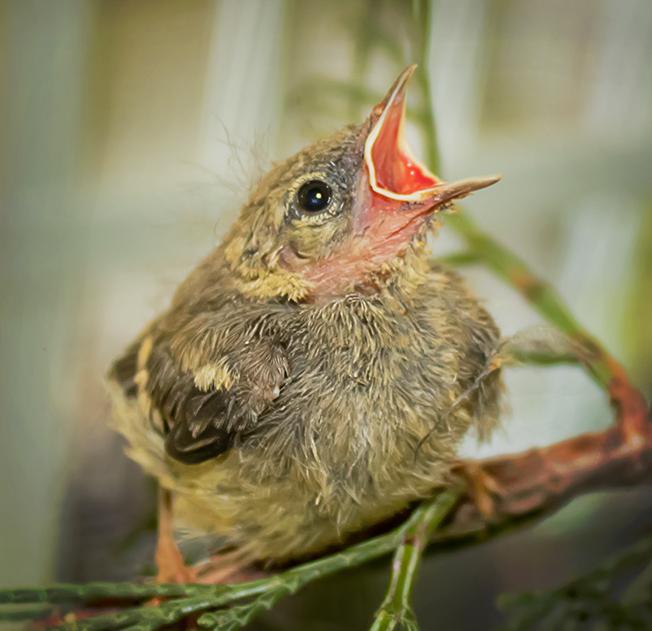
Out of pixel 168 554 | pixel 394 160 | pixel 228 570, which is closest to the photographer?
pixel 394 160

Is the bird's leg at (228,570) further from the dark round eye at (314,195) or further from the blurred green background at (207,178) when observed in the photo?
the dark round eye at (314,195)

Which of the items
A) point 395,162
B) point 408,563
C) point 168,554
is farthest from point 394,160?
point 168,554

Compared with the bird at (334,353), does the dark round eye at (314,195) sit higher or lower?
A: higher

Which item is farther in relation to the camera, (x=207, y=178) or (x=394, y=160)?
(x=207, y=178)

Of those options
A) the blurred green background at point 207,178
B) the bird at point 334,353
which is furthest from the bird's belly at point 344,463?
the blurred green background at point 207,178

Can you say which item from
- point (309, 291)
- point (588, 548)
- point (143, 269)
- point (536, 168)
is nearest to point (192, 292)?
point (309, 291)

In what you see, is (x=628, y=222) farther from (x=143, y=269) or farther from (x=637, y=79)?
(x=143, y=269)

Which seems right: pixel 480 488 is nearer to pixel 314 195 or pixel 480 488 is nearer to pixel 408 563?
pixel 408 563

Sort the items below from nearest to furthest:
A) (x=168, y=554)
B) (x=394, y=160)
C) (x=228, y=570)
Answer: (x=394, y=160) < (x=228, y=570) < (x=168, y=554)
